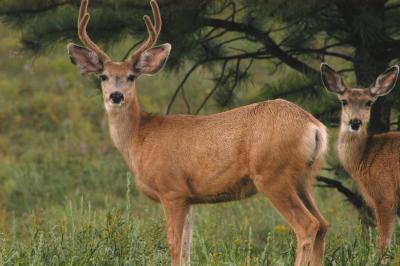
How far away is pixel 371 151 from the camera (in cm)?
779

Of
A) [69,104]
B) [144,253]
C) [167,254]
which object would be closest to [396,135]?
[167,254]

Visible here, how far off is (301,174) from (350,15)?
6.84 ft

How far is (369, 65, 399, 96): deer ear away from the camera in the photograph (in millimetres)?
7277

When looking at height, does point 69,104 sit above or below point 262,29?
below

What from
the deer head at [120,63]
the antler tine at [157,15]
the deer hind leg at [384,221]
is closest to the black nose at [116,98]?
the deer head at [120,63]

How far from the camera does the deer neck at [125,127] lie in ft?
22.8

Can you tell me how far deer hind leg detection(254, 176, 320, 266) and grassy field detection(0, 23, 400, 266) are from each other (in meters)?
0.19

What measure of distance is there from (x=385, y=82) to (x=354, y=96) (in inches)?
12.1

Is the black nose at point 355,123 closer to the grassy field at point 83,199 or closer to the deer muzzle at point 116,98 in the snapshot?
the grassy field at point 83,199

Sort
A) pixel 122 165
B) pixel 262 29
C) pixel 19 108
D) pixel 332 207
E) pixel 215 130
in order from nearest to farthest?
pixel 215 130 < pixel 262 29 < pixel 332 207 < pixel 122 165 < pixel 19 108

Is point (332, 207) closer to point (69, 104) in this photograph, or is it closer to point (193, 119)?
point (193, 119)

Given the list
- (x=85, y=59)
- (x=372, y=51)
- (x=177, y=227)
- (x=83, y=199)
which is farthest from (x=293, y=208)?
(x=83, y=199)

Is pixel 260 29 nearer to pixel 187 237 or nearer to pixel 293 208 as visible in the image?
pixel 187 237

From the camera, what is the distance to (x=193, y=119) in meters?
6.75
